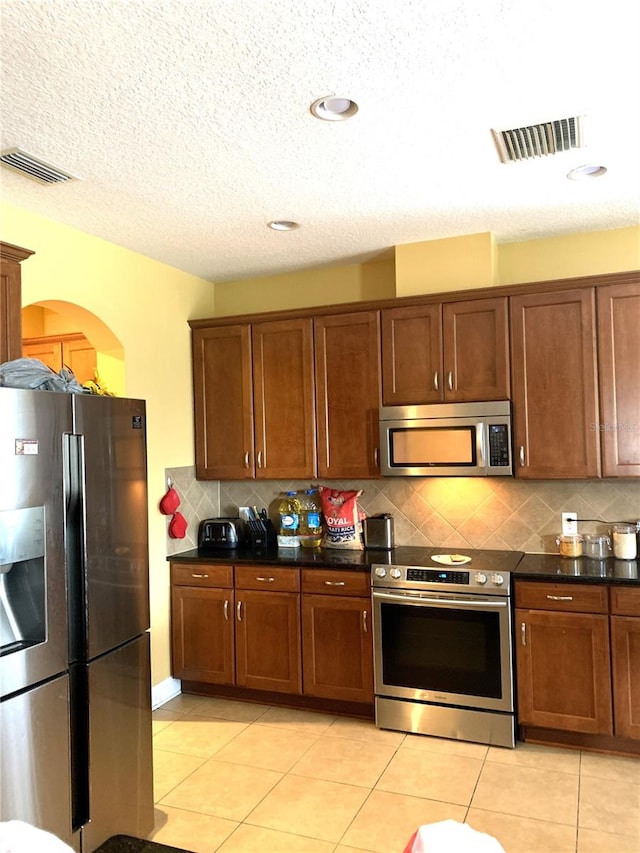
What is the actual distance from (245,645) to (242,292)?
241 cm

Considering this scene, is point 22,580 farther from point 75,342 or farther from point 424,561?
point 75,342

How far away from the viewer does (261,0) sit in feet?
5.62

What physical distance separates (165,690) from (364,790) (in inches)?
63.1

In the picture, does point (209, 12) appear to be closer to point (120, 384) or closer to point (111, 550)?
point (111, 550)

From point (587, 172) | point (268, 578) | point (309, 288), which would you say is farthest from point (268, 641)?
point (587, 172)

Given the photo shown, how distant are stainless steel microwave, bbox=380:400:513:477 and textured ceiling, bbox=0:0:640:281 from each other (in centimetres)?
104

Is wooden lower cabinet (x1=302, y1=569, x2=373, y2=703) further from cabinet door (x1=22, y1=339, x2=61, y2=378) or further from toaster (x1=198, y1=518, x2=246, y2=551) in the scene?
cabinet door (x1=22, y1=339, x2=61, y2=378)

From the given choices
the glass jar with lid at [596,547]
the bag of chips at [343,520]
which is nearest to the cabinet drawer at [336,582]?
the bag of chips at [343,520]

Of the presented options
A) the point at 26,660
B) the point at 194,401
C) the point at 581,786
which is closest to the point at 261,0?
the point at 26,660

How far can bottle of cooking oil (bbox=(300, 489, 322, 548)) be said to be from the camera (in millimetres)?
4195

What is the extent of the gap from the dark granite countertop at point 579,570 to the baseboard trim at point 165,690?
2252mm

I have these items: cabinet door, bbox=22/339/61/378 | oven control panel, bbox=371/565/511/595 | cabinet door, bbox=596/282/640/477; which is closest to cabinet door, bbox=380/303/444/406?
cabinet door, bbox=596/282/640/477

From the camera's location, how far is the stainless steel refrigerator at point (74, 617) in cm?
205

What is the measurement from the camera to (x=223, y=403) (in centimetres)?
430
